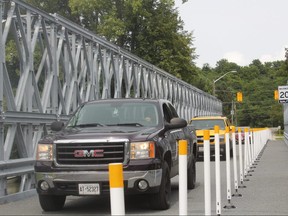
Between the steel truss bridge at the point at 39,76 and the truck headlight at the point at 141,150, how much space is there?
282cm

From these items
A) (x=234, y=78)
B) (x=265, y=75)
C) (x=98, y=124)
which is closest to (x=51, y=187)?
(x=98, y=124)

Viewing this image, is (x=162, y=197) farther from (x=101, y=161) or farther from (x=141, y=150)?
(x=101, y=161)

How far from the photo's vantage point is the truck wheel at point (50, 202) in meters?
8.71

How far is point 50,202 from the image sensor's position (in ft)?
28.7

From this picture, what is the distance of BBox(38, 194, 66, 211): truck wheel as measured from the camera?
8.71m

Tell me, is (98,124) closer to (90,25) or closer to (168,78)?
(168,78)

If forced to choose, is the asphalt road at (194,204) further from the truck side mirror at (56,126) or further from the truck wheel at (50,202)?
the truck side mirror at (56,126)

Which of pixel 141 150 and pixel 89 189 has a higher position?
pixel 141 150

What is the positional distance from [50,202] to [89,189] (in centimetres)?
106

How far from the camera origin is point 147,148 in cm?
827

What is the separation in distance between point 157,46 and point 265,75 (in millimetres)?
129061

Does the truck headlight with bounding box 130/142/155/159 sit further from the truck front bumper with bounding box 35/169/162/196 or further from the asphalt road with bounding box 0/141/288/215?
the asphalt road with bounding box 0/141/288/215

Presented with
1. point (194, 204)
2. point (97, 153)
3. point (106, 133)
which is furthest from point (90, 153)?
point (194, 204)

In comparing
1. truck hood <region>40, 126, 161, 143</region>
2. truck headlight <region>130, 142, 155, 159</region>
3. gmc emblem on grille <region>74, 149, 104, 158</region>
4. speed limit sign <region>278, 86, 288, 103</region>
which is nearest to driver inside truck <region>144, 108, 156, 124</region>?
truck hood <region>40, 126, 161, 143</region>
